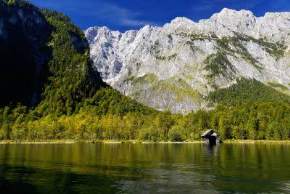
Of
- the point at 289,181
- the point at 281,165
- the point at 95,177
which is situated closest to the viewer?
the point at 289,181

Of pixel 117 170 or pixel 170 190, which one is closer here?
pixel 170 190

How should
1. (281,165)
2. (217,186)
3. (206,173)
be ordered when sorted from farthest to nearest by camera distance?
(281,165)
(206,173)
(217,186)

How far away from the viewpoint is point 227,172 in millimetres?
96188

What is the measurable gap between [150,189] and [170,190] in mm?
3234

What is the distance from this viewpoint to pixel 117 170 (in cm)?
10081

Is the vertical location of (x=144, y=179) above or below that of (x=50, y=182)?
above

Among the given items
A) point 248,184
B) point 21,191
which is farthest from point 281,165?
point 21,191

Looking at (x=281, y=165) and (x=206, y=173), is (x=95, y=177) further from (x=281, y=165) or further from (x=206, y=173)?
(x=281, y=165)

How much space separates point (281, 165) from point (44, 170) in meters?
55.3

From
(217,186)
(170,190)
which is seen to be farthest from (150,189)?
(217,186)

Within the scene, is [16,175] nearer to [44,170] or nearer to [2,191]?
[44,170]

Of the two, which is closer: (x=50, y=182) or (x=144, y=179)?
(x=50, y=182)

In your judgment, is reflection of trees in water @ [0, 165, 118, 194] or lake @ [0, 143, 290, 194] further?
lake @ [0, 143, 290, 194]

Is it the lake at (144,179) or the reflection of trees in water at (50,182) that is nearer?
the reflection of trees in water at (50,182)
